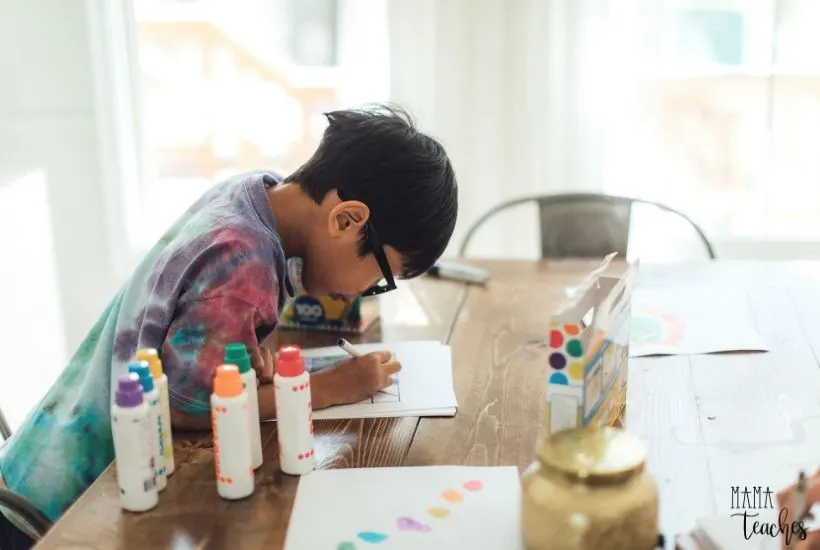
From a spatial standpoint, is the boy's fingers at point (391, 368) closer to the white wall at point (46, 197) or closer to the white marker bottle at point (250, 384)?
the white marker bottle at point (250, 384)

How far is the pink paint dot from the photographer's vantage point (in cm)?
102

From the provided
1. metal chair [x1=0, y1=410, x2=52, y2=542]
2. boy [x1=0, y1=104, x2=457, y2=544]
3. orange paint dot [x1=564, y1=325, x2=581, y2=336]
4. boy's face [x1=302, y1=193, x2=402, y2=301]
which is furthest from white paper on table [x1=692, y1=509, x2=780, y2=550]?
metal chair [x1=0, y1=410, x2=52, y2=542]

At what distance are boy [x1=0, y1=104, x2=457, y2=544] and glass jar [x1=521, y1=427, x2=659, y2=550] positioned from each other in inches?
17.6

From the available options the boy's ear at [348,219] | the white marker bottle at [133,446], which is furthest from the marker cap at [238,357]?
the boy's ear at [348,219]

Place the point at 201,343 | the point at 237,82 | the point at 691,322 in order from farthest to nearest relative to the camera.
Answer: the point at 237,82 < the point at 691,322 < the point at 201,343

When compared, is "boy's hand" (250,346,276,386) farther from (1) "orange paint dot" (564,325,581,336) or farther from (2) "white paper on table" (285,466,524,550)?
Result: (1) "orange paint dot" (564,325,581,336)

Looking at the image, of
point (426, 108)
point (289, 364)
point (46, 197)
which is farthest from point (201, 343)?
point (46, 197)

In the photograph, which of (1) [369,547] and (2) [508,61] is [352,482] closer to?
(1) [369,547]

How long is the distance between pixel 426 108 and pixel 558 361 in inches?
70.4

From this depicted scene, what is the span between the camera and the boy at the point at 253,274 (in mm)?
1156

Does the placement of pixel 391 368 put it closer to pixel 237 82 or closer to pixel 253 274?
pixel 253 274

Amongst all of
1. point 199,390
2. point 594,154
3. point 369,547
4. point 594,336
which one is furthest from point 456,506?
point 594,154

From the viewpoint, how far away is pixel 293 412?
1038mm

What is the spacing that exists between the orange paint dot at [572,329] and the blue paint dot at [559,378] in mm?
48
